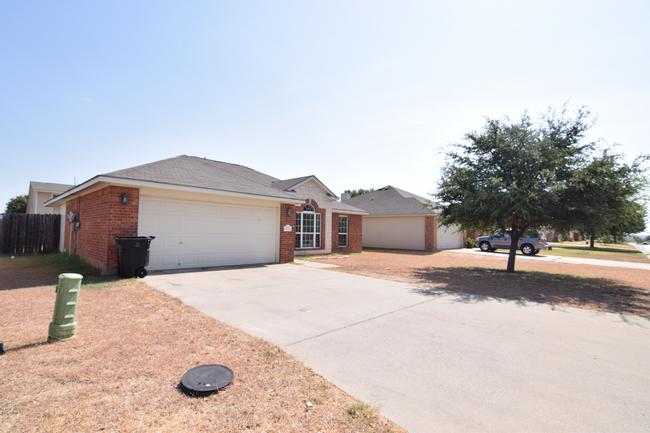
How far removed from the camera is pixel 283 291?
7785 millimetres

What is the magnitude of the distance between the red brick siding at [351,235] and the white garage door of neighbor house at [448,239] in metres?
7.16

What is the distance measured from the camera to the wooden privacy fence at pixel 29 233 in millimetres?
15469

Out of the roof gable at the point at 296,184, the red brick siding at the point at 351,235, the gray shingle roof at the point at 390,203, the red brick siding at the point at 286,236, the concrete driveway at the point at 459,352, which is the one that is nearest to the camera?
the concrete driveway at the point at 459,352

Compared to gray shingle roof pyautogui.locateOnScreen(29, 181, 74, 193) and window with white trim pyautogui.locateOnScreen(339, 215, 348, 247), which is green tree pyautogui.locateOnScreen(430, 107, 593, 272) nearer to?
window with white trim pyautogui.locateOnScreen(339, 215, 348, 247)

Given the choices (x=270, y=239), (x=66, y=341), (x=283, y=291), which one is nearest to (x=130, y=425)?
(x=66, y=341)

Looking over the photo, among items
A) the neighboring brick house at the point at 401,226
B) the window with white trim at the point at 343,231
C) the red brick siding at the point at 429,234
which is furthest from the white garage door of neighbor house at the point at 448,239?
the window with white trim at the point at 343,231

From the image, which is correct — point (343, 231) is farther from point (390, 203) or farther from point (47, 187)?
point (47, 187)

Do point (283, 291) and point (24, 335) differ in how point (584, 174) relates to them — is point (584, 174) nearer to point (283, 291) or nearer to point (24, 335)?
point (283, 291)

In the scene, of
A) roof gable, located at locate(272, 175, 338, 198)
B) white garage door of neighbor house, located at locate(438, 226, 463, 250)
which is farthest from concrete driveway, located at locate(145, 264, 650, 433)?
white garage door of neighbor house, located at locate(438, 226, 463, 250)

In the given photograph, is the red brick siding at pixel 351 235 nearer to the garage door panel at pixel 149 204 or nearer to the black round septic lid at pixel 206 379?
the garage door panel at pixel 149 204

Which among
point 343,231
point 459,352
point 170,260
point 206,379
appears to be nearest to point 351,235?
point 343,231

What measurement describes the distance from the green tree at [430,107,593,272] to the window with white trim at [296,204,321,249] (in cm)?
714

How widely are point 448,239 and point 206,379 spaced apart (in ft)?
83.9

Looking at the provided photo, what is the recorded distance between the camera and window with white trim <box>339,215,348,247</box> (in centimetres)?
2080
